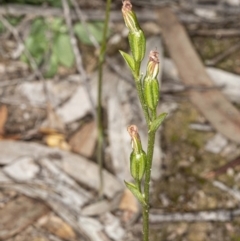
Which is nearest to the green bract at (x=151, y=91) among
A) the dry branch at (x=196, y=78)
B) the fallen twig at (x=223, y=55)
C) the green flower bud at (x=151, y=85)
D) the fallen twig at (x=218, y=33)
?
the green flower bud at (x=151, y=85)

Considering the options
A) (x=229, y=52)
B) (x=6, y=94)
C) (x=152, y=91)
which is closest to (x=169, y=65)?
(x=229, y=52)

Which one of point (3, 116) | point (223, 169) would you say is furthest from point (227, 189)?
point (3, 116)

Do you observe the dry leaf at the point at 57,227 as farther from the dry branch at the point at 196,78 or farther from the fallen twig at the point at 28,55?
the dry branch at the point at 196,78

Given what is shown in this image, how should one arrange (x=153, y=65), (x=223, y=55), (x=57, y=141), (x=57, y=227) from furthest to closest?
(x=223, y=55) → (x=57, y=141) → (x=57, y=227) → (x=153, y=65)

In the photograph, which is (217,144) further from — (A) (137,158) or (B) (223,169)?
(A) (137,158)

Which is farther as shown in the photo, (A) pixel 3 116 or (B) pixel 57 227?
(A) pixel 3 116

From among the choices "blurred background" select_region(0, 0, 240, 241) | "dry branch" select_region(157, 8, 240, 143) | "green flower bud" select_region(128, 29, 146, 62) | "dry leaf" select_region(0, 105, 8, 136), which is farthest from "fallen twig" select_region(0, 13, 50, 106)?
"green flower bud" select_region(128, 29, 146, 62)

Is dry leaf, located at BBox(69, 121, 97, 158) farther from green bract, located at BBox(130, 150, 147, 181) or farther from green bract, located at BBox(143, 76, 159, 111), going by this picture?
green bract, located at BBox(143, 76, 159, 111)
